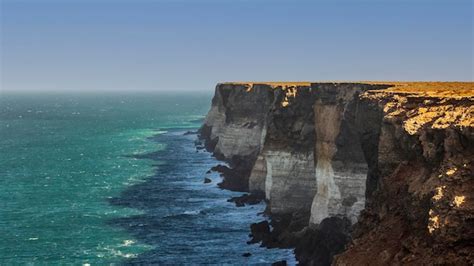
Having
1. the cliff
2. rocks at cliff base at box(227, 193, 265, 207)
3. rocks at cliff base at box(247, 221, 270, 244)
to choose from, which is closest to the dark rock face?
the cliff

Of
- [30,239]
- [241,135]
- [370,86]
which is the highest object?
[370,86]

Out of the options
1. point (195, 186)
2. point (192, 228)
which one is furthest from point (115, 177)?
point (192, 228)

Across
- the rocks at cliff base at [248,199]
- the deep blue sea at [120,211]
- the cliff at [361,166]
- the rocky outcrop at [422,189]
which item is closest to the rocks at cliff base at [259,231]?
the cliff at [361,166]

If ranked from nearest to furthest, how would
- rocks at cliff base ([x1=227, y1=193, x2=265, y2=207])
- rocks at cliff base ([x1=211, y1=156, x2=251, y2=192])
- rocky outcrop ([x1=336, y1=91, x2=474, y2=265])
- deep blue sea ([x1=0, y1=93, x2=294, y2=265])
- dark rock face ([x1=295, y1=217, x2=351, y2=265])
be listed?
rocky outcrop ([x1=336, y1=91, x2=474, y2=265]), dark rock face ([x1=295, y1=217, x2=351, y2=265]), deep blue sea ([x1=0, y1=93, x2=294, y2=265]), rocks at cliff base ([x1=227, y1=193, x2=265, y2=207]), rocks at cliff base ([x1=211, y1=156, x2=251, y2=192])

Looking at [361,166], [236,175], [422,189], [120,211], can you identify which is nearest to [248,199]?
[236,175]

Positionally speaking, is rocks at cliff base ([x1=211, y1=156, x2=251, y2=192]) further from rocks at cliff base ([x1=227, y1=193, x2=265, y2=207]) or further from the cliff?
rocks at cliff base ([x1=227, y1=193, x2=265, y2=207])

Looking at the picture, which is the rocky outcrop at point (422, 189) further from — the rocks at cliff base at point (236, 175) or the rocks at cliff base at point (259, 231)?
the rocks at cliff base at point (236, 175)

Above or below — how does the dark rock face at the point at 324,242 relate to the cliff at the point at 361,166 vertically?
below

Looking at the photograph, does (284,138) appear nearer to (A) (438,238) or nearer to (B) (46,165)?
(A) (438,238)

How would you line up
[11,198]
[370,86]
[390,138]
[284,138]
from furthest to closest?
[11,198] → [284,138] → [370,86] → [390,138]
